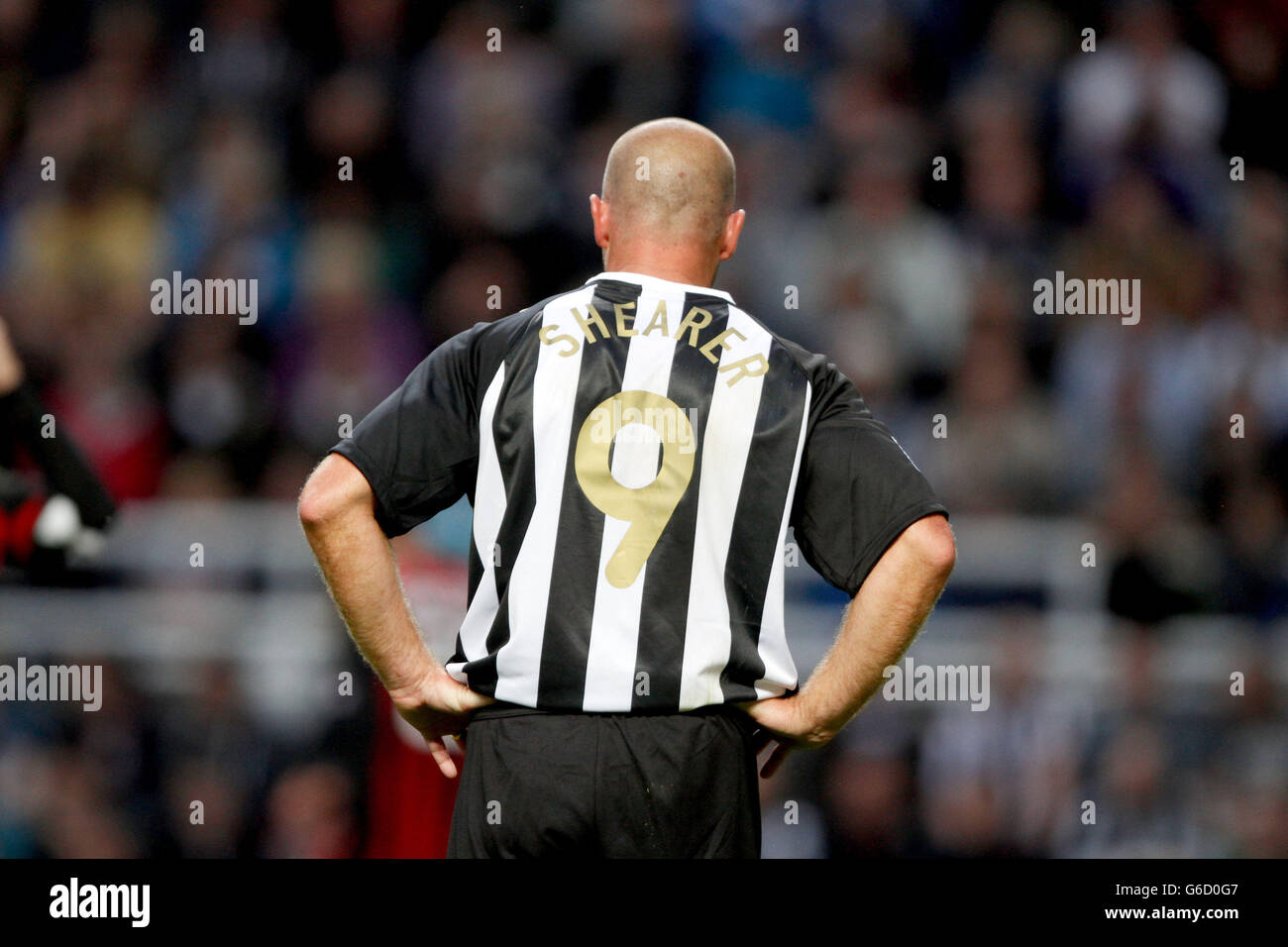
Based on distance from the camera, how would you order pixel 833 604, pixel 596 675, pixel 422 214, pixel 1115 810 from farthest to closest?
pixel 422 214 → pixel 833 604 → pixel 1115 810 → pixel 596 675

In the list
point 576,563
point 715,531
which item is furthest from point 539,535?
point 715,531

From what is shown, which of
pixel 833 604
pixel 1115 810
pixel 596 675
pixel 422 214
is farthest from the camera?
pixel 422 214

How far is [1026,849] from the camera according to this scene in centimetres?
541

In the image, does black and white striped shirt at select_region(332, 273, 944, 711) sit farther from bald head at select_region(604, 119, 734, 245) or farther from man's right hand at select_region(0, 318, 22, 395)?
man's right hand at select_region(0, 318, 22, 395)

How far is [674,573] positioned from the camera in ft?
8.68

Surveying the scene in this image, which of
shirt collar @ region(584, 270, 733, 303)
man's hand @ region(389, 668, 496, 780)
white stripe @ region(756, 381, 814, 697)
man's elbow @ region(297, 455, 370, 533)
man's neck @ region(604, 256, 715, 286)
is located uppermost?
man's neck @ region(604, 256, 715, 286)

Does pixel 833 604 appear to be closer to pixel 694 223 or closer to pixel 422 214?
pixel 422 214

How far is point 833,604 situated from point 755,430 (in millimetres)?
3319

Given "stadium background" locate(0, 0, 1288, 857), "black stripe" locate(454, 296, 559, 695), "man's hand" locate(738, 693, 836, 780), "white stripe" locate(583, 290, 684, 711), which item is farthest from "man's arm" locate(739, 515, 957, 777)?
"stadium background" locate(0, 0, 1288, 857)

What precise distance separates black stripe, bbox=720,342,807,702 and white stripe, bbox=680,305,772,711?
15mm

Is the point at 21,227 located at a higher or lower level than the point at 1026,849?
higher

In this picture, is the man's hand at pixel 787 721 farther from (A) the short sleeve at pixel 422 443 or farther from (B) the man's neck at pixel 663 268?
(B) the man's neck at pixel 663 268

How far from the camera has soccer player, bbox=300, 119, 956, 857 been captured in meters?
2.61
